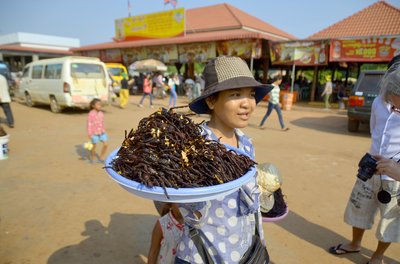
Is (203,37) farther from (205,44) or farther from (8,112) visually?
(8,112)

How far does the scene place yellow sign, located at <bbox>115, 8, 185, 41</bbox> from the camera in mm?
22109

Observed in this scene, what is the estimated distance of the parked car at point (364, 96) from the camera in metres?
8.30

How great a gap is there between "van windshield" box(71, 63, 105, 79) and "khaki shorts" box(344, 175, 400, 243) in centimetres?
1081

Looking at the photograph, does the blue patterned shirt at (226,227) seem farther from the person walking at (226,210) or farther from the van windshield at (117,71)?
the van windshield at (117,71)

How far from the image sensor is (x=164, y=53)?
70.6 ft

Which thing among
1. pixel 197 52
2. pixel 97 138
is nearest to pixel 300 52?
pixel 197 52

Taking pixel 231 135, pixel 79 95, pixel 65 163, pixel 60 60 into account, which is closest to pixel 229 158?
pixel 231 135

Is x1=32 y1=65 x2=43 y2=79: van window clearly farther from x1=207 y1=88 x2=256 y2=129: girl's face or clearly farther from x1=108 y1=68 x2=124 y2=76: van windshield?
x1=207 y1=88 x2=256 y2=129: girl's face

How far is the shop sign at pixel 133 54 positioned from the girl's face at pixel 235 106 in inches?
890

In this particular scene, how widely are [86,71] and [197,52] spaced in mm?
9656

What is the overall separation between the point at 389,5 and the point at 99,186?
20807 millimetres

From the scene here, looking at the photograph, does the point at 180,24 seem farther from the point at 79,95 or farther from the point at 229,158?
the point at 229,158

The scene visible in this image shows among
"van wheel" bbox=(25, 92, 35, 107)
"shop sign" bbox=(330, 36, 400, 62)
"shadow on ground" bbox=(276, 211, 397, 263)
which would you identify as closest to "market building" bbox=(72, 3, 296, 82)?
"shop sign" bbox=(330, 36, 400, 62)

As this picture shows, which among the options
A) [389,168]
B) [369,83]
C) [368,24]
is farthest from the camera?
[368,24]
